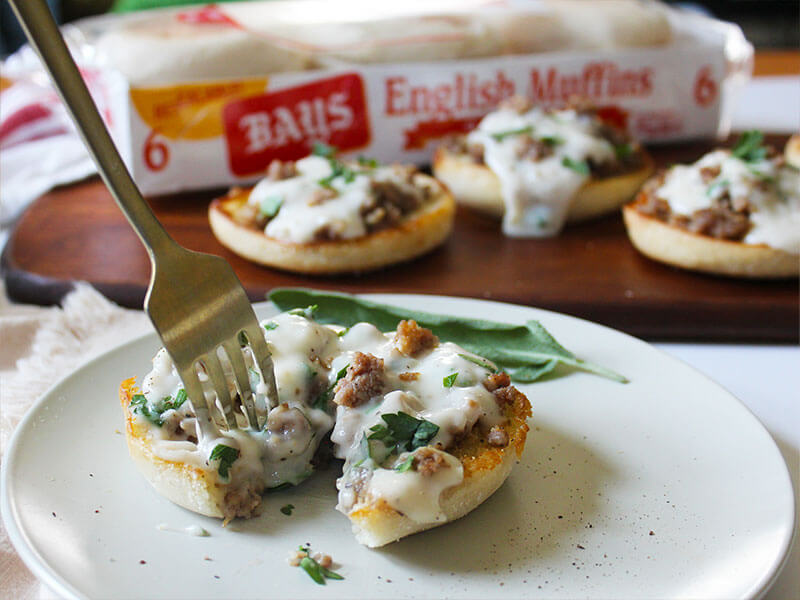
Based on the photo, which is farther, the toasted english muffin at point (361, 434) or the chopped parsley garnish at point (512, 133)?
Result: the chopped parsley garnish at point (512, 133)

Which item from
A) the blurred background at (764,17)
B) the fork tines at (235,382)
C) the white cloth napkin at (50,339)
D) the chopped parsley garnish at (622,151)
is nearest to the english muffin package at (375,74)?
the chopped parsley garnish at (622,151)

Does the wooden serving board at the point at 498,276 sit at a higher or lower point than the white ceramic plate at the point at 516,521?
lower

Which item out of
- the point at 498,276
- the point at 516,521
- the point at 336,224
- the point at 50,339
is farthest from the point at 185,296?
the point at 498,276

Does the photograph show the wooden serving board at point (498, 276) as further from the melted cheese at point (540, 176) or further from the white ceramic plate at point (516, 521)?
the white ceramic plate at point (516, 521)

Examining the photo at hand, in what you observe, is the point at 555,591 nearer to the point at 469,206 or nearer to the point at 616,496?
the point at 616,496

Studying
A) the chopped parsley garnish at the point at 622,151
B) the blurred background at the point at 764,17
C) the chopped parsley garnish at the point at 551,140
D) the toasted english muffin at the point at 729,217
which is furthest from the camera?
the blurred background at the point at 764,17

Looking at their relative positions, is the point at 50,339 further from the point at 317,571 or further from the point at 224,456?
the point at 317,571

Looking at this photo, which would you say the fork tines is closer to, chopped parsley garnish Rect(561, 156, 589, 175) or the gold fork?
the gold fork
